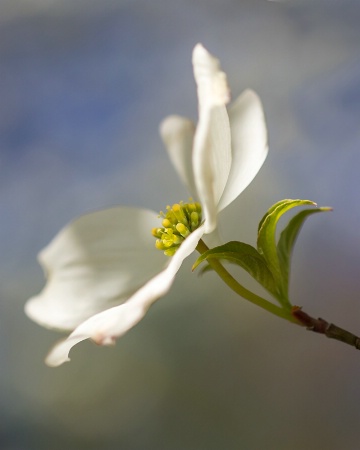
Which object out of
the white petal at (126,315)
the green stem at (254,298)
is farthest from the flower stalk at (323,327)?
the white petal at (126,315)

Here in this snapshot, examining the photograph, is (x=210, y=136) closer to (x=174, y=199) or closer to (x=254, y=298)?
(x=254, y=298)

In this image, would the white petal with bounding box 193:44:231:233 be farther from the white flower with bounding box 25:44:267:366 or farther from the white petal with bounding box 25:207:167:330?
the white petal with bounding box 25:207:167:330

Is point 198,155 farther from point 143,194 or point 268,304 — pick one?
point 143,194

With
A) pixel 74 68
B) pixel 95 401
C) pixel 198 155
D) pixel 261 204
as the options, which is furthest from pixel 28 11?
pixel 198 155

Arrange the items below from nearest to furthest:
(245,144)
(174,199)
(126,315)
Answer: (126,315), (245,144), (174,199)

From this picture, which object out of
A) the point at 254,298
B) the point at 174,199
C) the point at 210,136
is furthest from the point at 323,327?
the point at 174,199

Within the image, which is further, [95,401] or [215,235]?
[95,401]

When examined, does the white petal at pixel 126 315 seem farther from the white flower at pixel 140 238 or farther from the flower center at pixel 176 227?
the flower center at pixel 176 227
